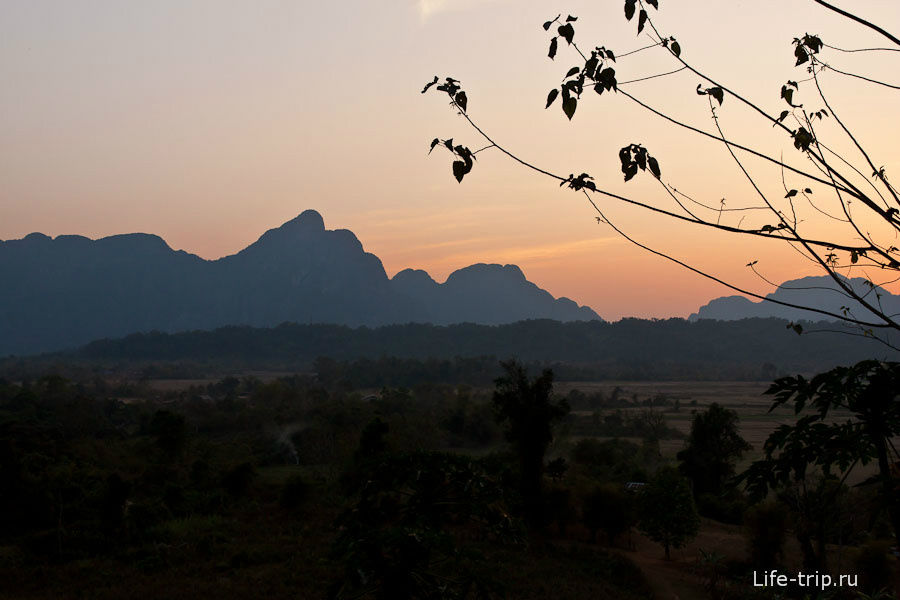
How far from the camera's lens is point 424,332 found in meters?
165

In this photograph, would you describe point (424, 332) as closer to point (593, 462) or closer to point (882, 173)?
point (593, 462)

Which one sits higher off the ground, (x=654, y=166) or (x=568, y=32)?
(x=568, y=32)

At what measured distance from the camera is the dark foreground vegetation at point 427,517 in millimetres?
4848

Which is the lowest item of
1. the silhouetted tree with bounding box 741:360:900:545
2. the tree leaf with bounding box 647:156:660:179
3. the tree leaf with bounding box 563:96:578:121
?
the silhouetted tree with bounding box 741:360:900:545

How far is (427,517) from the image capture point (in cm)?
515

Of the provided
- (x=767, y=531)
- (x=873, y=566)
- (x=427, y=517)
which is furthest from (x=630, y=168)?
(x=767, y=531)

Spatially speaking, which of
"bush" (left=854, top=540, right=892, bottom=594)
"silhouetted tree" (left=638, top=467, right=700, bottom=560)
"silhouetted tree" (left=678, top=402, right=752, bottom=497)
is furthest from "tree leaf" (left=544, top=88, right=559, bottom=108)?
"silhouetted tree" (left=678, top=402, right=752, bottom=497)

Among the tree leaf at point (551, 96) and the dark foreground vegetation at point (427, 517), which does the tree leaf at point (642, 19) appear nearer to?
the tree leaf at point (551, 96)

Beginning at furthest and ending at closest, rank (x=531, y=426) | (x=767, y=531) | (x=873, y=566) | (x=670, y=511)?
1. (x=531, y=426)
2. (x=670, y=511)
3. (x=767, y=531)
4. (x=873, y=566)

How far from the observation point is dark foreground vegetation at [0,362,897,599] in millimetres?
4848

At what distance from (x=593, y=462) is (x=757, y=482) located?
3772 centimetres

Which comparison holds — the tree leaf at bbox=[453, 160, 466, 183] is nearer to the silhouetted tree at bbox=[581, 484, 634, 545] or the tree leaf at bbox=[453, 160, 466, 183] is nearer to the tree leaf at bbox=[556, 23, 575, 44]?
the tree leaf at bbox=[556, 23, 575, 44]

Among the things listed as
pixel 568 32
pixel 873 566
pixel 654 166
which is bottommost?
pixel 873 566

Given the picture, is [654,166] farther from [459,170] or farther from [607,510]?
[607,510]
